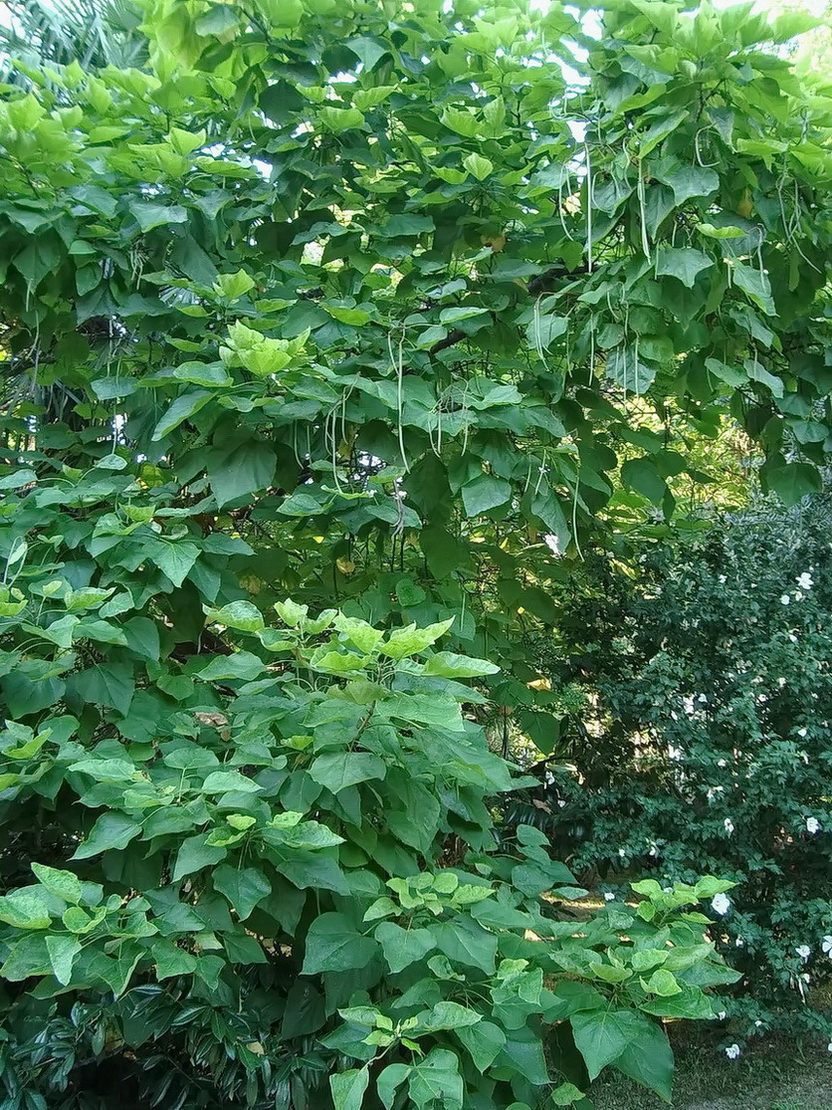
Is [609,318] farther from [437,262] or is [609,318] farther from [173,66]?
[173,66]

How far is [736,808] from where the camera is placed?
9.64 feet

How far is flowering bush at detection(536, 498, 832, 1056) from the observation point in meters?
2.86

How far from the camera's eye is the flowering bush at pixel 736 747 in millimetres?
2859

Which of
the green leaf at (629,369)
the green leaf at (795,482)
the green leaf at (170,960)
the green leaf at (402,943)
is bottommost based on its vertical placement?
the green leaf at (402,943)

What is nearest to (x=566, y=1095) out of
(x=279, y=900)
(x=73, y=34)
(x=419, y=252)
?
(x=279, y=900)

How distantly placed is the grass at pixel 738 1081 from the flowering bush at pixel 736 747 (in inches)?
4.5

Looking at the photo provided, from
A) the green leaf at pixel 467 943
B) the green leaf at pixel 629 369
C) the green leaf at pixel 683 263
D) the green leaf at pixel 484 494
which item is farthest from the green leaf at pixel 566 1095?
the green leaf at pixel 683 263

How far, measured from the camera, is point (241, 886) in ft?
4.30

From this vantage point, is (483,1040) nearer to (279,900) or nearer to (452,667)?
(279,900)

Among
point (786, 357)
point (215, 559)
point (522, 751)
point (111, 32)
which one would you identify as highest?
point (111, 32)

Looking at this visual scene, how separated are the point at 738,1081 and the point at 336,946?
2.16m

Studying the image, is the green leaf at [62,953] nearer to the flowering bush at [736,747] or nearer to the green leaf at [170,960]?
the green leaf at [170,960]

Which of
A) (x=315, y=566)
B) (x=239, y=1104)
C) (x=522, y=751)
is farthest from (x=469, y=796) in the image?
(x=522, y=751)

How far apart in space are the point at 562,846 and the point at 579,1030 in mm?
1939
